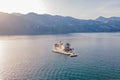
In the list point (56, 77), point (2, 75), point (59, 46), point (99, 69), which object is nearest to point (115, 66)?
point (99, 69)

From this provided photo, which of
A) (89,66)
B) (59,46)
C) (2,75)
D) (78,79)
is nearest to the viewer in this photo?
(78,79)

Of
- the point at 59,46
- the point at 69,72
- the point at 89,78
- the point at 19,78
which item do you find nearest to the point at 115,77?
the point at 89,78

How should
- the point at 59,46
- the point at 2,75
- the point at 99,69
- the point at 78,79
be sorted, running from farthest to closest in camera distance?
the point at 59,46, the point at 99,69, the point at 2,75, the point at 78,79

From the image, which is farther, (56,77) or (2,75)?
(2,75)

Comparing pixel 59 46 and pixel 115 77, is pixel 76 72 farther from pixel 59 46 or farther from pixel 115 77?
pixel 59 46

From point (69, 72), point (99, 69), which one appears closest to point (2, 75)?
point (69, 72)

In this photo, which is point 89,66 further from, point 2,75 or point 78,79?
point 2,75

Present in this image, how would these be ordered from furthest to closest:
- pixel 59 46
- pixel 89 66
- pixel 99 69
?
1. pixel 59 46
2. pixel 89 66
3. pixel 99 69

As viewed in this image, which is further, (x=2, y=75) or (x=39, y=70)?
(x=39, y=70)

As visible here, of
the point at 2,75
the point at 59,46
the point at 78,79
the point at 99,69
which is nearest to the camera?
the point at 78,79
